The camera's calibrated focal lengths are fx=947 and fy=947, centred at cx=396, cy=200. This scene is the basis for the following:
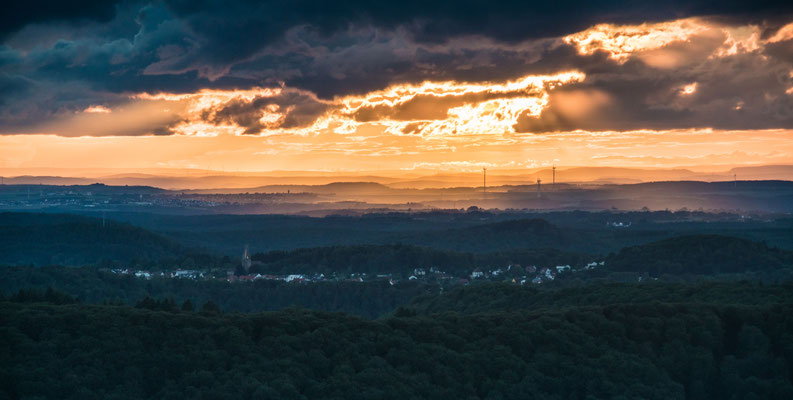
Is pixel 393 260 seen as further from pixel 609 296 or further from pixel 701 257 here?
pixel 609 296

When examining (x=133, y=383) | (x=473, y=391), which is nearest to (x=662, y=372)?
(x=473, y=391)

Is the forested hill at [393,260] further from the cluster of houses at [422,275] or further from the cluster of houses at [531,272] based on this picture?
the cluster of houses at [531,272]

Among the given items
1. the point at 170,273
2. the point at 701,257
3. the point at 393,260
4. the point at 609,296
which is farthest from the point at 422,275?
the point at 609,296

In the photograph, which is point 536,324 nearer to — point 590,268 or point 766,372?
point 766,372

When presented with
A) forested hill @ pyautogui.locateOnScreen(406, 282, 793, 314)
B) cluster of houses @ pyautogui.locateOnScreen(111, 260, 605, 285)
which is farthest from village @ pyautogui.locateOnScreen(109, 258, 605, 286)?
forested hill @ pyautogui.locateOnScreen(406, 282, 793, 314)

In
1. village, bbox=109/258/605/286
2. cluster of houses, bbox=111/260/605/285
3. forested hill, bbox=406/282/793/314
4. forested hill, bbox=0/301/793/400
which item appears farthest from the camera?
cluster of houses, bbox=111/260/605/285

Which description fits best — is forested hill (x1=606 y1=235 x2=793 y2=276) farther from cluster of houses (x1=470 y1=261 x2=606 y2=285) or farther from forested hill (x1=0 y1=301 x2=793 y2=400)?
forested hill (x1=0 y1=301 x2=793 y2=400)
